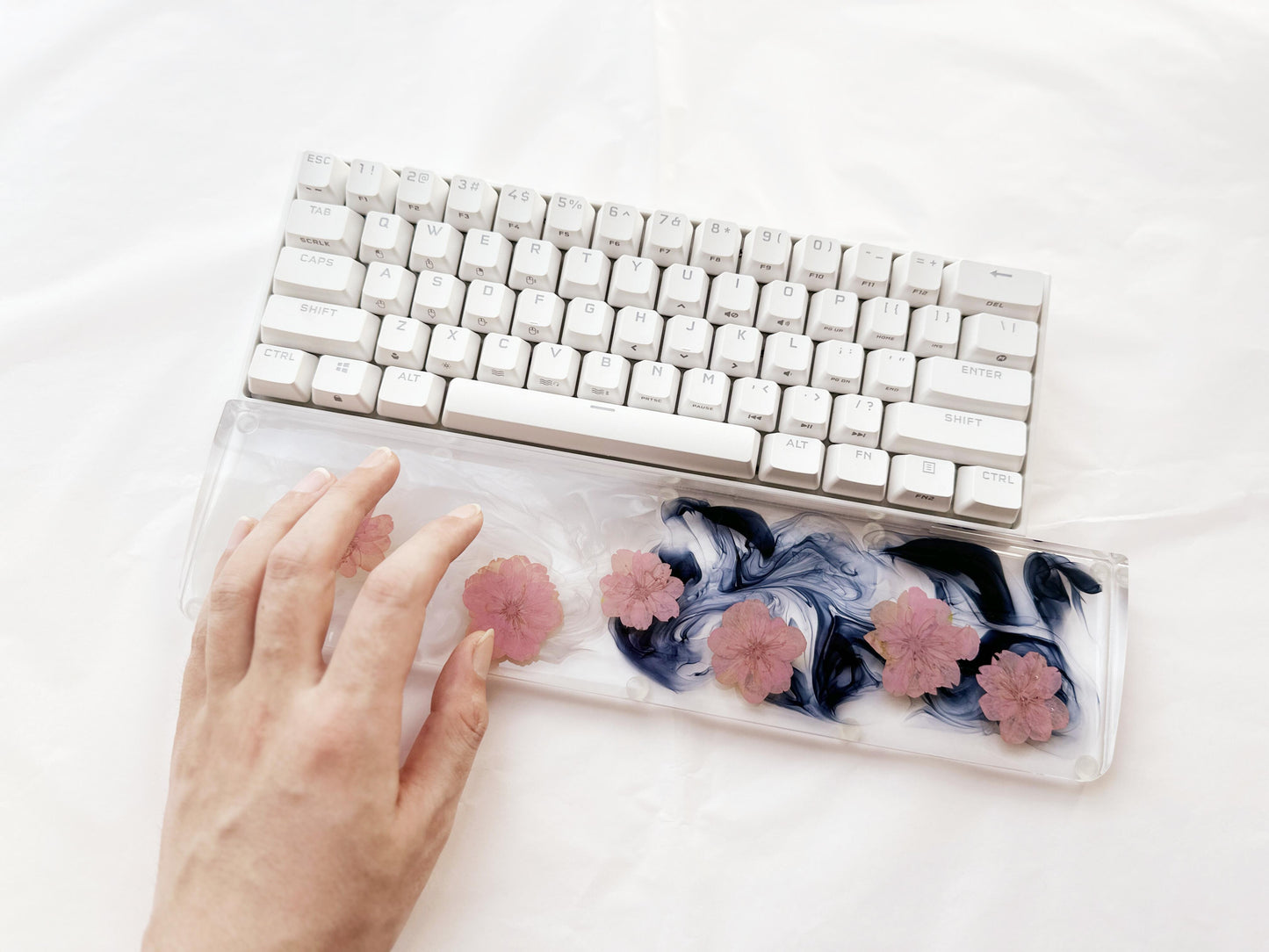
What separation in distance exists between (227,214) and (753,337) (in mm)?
561

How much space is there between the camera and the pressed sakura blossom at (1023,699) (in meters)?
0.67

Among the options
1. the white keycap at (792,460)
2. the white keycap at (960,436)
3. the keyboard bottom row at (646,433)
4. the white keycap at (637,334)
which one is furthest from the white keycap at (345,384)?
the white keycap at (960,436)

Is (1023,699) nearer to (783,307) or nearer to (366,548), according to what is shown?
(783,307)

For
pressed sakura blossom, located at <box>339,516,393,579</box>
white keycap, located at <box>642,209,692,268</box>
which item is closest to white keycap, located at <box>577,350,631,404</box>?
white keycap, located at <box>642,209,692,268</box>

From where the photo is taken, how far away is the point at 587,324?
Answer: 69 cm

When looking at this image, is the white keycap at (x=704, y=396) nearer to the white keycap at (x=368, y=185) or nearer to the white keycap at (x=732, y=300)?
the white keycap at (x=732, y=300)

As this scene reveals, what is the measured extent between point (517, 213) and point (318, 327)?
0.66 ft

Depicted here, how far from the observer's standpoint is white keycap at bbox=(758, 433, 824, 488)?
2.21ft

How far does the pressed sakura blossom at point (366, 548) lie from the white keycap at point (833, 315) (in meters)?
0.41

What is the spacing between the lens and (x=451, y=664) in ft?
2.16

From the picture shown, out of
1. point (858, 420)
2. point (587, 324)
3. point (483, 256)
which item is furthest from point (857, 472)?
point (483, 256)

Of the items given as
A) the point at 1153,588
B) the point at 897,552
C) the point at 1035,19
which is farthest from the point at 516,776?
the point at 1035,19

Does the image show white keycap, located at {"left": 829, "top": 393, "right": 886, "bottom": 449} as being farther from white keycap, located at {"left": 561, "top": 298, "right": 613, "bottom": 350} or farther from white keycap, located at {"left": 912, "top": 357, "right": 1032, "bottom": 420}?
white keycap, located at {"left": 561, "top": 298, "right": 613, "bottom": 350}

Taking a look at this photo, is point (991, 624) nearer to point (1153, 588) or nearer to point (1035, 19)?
point (1153, 588)
